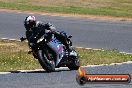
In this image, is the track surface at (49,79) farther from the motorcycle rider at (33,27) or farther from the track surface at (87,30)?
the track surface at (87,30)

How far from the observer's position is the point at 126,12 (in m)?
38.4

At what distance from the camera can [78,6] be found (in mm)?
41125

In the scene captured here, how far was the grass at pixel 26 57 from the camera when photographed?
14.8 m

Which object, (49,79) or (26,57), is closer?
(49,79)

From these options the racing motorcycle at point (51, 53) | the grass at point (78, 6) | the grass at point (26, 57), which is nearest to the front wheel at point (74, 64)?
the racing motorcycle at point (51, 53)

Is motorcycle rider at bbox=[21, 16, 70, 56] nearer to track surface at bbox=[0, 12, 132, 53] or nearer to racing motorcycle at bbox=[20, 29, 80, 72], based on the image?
racing motorcycle at bbox=[20, 29, 80, 72]

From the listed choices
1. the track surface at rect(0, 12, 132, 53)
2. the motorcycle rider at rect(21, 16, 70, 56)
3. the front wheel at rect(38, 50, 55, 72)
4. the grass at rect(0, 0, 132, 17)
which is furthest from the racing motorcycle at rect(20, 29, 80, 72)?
the grass at rect(0, 0, 132, 17)

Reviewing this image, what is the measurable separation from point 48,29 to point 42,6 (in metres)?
26.5

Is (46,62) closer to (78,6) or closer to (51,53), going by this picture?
(51,53)

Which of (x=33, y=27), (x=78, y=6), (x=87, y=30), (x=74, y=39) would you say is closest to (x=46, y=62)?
(x=33, y=27)

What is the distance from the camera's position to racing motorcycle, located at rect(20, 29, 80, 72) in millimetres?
13647

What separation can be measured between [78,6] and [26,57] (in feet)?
81.8

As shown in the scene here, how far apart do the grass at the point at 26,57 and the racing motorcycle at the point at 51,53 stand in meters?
0.80

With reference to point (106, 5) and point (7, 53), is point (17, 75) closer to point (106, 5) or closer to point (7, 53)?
point (7, 53)
